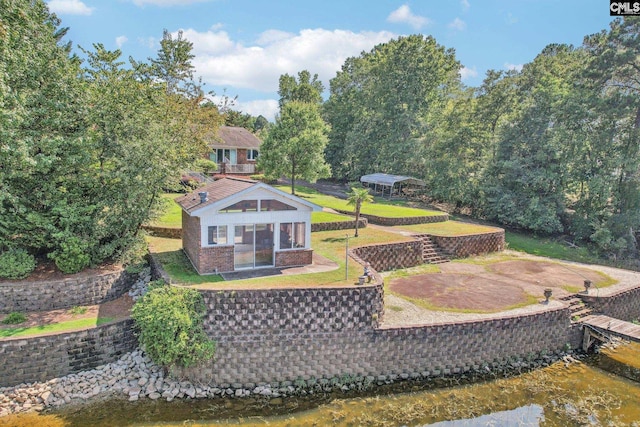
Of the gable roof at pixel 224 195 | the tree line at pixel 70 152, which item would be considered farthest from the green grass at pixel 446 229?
the tree line at pixel 70 152

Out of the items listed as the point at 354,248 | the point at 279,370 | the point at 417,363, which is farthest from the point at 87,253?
the point at 417,363

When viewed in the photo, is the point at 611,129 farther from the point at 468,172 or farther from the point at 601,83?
the point at 468,172

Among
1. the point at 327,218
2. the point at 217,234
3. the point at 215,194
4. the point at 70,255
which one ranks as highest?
the point at 215,194

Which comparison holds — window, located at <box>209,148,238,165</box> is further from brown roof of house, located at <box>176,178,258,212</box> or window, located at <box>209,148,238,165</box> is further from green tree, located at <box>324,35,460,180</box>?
brown roof of house, located at <box>176,178,258,212</box>

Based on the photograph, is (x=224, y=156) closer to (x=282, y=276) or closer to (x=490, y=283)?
(x=282, y=276)

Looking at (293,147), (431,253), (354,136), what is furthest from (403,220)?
(354,136)

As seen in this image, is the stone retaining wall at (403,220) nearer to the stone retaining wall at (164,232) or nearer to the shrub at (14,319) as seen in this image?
the stone retaining wall at (164,232)
